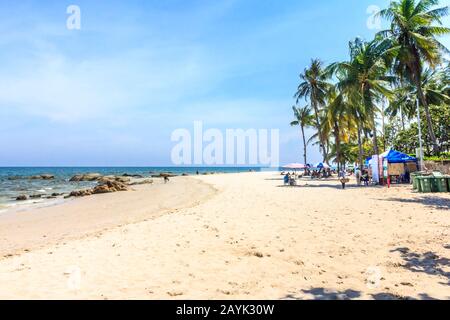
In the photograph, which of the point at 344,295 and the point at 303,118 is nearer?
the point at 344,295

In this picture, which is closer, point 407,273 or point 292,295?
point 292,295

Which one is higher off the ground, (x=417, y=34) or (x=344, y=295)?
(x=417, y=34)

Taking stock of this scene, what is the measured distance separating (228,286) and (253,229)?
180 inches

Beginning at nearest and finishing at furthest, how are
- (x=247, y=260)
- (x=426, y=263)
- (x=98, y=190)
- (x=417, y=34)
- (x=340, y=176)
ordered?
(x=426, y=263) < (x=247, y=260) < (x=417, y=34) < (x=340, y=176) < (x=98, y=190)

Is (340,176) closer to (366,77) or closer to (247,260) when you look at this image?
(366,77)

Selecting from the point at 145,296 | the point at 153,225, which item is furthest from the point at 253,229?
the point at 145,296

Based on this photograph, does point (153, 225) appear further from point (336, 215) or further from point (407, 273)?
point (407, 273)

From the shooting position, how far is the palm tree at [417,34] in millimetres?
26078

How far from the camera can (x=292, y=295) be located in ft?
16.2

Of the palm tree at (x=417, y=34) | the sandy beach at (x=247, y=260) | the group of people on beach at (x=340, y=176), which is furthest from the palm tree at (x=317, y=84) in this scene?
the sandy beach at (x=247, y=260)

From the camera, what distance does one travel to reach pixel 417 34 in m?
26.0

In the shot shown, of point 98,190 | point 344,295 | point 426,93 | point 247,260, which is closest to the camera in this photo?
point 344,295

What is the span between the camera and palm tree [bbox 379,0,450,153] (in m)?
26.1

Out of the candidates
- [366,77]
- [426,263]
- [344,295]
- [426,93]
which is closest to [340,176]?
[366,77]
